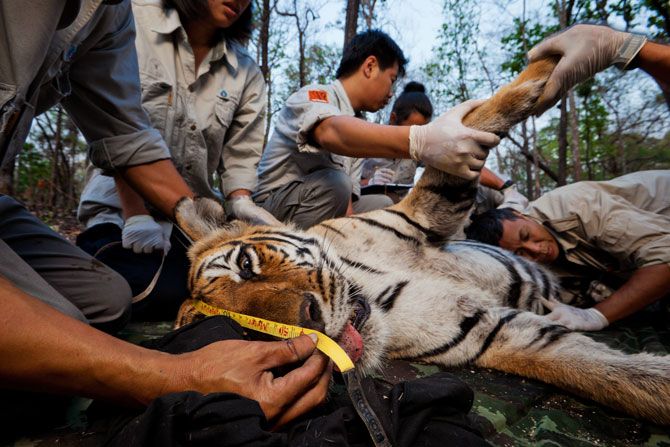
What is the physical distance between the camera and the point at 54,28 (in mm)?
1477

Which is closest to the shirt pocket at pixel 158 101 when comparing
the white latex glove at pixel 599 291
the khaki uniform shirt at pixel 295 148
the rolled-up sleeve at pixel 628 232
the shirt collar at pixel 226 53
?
the shirt collar at pixel 226 53

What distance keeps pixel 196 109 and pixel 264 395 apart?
3.30 meters

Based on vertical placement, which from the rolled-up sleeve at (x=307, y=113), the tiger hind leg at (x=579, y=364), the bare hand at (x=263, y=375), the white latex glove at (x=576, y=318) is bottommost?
the white latex glove at (x=576, y=318)

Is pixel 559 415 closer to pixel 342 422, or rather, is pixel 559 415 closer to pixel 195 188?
pixel 342 422

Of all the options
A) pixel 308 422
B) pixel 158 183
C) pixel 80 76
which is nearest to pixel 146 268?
pixel 158 183

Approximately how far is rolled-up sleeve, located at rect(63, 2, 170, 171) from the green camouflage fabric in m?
1.65

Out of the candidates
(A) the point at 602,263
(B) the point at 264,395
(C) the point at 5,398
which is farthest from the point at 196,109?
(A) the point at 602,263

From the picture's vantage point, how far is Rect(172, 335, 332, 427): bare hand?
3.79ft

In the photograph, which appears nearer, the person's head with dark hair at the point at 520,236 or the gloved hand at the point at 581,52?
the gloved hand at the point at 581,52

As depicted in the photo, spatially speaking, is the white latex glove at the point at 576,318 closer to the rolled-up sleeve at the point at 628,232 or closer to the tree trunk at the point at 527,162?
the rolled-up sleeve at the point at 628,232

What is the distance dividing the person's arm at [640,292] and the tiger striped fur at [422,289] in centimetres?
48

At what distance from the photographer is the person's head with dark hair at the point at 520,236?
3580 millimetres

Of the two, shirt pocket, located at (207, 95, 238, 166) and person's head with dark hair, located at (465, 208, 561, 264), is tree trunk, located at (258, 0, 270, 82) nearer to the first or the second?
shirt pocket, located at (207, 95, 238, 166)

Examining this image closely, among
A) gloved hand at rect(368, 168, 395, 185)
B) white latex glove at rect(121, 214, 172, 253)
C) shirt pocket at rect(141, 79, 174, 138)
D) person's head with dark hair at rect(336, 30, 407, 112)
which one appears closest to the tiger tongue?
white latex glove at rect(121, 214, 172, 253)
